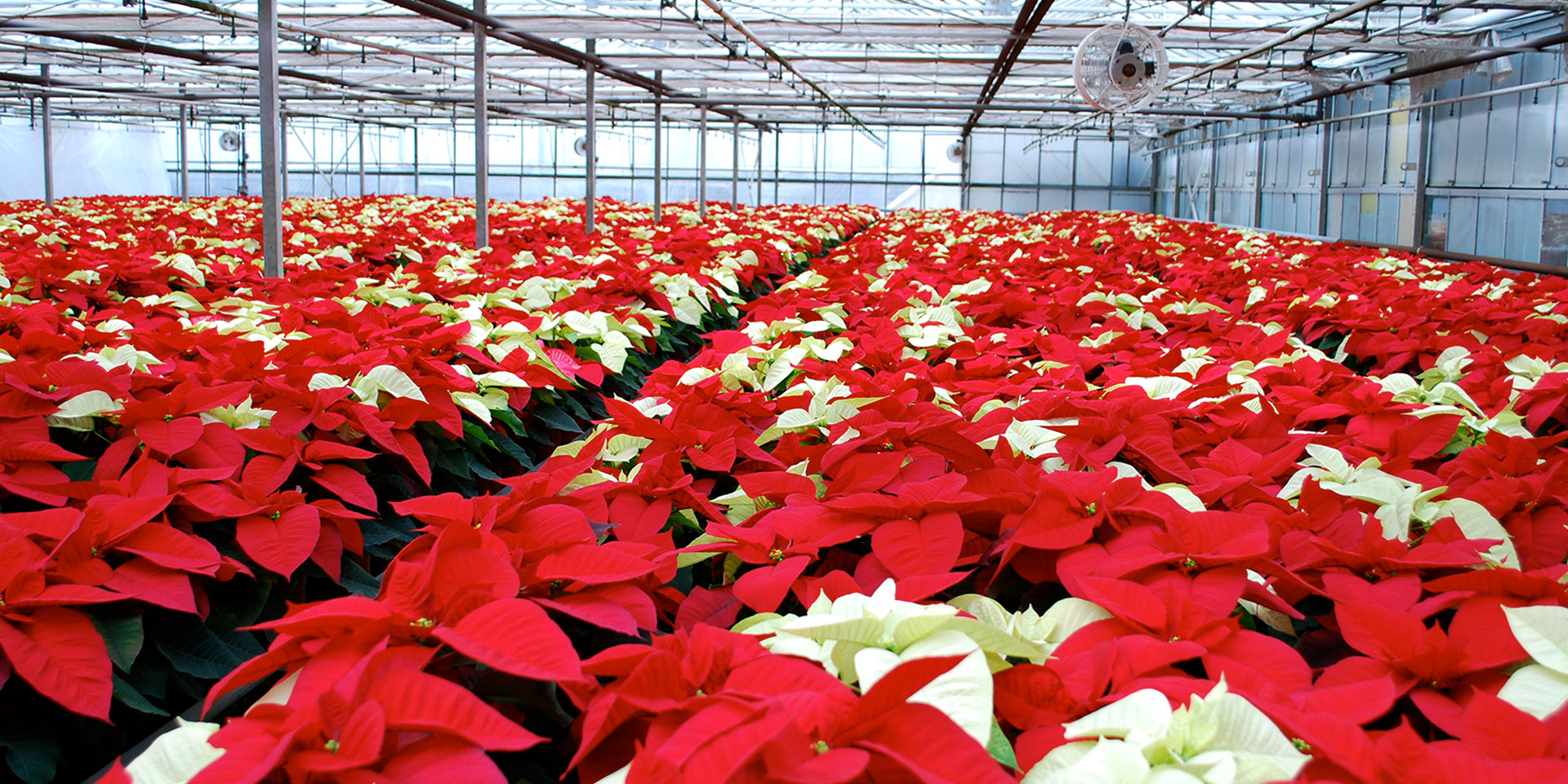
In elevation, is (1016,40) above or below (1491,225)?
above

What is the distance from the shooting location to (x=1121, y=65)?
524 cm

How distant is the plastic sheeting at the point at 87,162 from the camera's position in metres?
23.9

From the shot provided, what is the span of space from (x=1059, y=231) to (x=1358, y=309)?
20.1 feet

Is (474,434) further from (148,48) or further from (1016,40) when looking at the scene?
(148,48)

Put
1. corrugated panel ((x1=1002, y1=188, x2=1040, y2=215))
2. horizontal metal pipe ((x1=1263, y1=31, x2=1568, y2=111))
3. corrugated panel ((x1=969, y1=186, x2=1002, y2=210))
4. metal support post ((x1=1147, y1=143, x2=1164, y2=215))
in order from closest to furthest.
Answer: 1. horizontal metal pipe ((x1=1263, y1=31, x2=1568, y2=111))
2. metal support post ((x1=1147, y1=143, x2=1164, y2=215))
3. corrugated panel ((x1=1002, y1=188, x2=1040, y2=215))
4. corrugated panel ((x1=969, y1=186, x2=1002, y2=210))

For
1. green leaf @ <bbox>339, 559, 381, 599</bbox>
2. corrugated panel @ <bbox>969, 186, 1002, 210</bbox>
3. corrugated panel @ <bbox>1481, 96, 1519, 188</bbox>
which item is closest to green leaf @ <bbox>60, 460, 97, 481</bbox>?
green leaf @ <bbox>339, 559, 381, 599</bbox>

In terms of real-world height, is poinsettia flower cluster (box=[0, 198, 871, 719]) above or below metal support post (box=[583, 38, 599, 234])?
below

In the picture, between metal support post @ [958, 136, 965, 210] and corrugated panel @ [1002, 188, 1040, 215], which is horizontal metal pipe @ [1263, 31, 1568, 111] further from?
corrugated panel @ [1002, 188, 1040, 215]

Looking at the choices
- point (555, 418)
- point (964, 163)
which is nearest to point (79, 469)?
point (555, 418)

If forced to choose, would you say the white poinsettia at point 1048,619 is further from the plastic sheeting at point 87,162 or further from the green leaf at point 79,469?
the plastic sheeting at point 87,162

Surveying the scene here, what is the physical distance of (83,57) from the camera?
12.8 meters

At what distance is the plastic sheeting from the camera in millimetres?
23875

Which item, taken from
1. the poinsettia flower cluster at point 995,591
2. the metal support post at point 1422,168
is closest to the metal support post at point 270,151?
the poinsettia flower cluster at point 995,591

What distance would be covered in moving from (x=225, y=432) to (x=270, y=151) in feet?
11.5
